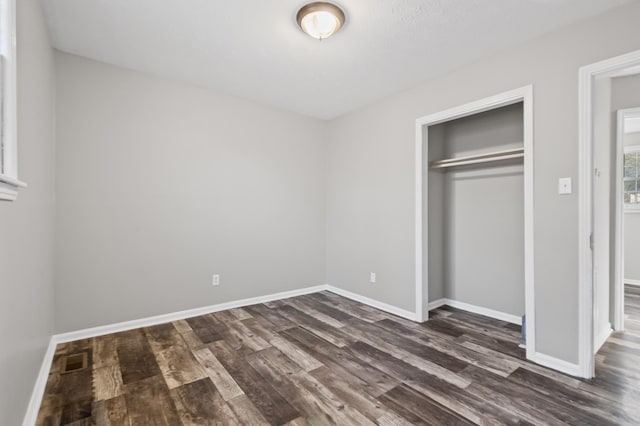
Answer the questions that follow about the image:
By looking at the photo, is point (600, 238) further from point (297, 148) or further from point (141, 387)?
point (141, 387)

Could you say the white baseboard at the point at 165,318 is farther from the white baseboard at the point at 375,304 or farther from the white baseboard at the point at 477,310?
the white baseboard at the point at 477,310

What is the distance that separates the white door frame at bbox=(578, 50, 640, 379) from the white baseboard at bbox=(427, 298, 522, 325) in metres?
1.03

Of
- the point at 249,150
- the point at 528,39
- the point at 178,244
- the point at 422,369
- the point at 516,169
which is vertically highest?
the point at 528,39

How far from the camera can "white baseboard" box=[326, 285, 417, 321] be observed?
327 centimetres

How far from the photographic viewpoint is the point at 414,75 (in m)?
2.98

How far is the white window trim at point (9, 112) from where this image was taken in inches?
45.9

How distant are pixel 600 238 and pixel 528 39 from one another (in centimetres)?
184

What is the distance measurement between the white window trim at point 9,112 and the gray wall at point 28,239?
0.39ft

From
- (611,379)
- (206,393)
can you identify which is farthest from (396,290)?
(206,393)

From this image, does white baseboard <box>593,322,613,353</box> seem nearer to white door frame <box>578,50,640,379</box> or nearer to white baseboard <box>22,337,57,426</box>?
white door frame <box>578,50,640,379</box>

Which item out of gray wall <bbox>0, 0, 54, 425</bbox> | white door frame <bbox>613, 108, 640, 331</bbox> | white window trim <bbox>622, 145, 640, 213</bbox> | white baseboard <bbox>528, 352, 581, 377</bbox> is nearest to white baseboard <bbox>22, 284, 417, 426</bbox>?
gray wall <bbox>0, 0, 54, 425</bbox>

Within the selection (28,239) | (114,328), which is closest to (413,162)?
(28,239)

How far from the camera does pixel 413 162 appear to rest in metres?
3.23

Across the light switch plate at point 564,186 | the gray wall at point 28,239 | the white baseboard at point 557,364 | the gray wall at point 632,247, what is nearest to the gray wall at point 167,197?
the gray wall at point 28,239
